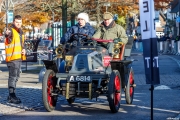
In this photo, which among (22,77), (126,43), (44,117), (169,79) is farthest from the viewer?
(22,77)

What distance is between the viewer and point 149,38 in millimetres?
8250

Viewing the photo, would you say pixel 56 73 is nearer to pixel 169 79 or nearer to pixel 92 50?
pixel 92 50

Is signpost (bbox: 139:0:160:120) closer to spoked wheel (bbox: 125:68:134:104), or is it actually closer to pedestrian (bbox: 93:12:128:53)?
spoked wheel (bbox: 125:68:134:104)

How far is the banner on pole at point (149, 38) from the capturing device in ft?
26.9

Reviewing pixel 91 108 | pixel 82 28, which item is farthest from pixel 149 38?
pixel 82 28

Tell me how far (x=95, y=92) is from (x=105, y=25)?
83.1 inches

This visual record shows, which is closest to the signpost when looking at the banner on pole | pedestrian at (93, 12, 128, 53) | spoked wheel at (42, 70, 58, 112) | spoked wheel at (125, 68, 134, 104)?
the banner on pole

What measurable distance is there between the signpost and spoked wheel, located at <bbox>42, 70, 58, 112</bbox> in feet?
8.68

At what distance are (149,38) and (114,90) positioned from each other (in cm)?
230

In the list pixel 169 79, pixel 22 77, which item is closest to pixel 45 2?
pixel 22 77

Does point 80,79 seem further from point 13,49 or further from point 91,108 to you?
point 13,49

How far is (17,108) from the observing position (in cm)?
1120

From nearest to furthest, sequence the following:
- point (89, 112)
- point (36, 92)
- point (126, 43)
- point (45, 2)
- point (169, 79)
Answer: point (89, 112) < point (126, 43) < point (36, 92) < point (169, 79) < point (45, 2)

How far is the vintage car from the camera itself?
10.4 meters
